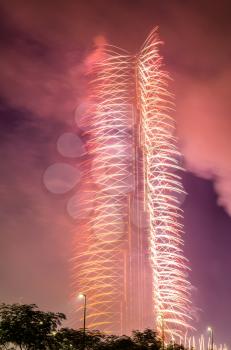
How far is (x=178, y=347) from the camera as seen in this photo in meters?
87.3

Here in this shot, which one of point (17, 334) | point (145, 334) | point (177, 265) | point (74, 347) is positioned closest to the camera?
point (17, 334)

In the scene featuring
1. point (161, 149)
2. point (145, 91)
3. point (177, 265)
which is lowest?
point (177, 265)

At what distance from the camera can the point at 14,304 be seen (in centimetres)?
7056

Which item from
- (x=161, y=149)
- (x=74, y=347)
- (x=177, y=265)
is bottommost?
(x=74, y=347)

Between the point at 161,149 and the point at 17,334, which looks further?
the point at 161,149

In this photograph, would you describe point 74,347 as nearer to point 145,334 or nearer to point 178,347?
point 145,334

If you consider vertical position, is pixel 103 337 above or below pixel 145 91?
below

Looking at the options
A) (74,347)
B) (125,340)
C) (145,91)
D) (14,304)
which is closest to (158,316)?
(125,340)

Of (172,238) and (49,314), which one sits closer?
(49,314)

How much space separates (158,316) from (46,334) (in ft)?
44.6

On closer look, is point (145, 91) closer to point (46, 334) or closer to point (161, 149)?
point (161, 149)

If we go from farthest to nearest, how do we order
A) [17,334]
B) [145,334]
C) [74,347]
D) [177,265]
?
[145,334], [177,265], [74,347], [17,334]

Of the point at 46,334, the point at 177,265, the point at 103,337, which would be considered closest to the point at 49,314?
the point at 46,334

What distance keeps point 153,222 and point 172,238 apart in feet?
9.17
